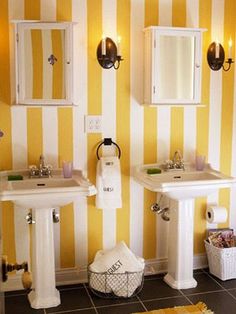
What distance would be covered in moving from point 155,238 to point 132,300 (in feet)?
1.98

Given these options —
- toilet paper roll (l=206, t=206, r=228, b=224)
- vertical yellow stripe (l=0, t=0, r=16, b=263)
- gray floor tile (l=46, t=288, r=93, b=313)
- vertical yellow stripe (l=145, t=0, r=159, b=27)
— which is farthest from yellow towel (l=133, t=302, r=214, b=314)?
vertical yellow stripe (l=145, t=0, r=159, b=27)

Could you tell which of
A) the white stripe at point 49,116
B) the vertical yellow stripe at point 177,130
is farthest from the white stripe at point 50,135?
the vertical yellow stripe at point 177,130

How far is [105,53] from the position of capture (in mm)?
3195

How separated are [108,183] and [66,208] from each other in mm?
369

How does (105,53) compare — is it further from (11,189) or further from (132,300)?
(132,300)

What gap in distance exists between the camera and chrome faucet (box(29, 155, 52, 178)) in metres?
3.16

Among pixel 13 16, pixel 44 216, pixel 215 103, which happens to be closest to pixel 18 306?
pixel 44 216

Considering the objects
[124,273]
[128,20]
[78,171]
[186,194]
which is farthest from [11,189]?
[128,20]

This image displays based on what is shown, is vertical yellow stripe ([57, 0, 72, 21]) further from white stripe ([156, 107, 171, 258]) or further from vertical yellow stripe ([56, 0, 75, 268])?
white stripe ([156, 107, 171, 258])

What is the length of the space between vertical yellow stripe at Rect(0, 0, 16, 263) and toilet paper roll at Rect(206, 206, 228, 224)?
1483 mm

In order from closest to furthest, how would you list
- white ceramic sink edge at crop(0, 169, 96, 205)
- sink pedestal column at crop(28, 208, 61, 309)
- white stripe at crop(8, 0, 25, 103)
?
1. white ceramic sink edge at crop(0, 169, 96, 205)
2. sink pedestal column at crop(28, 208, 61, 309)
3. white stripe at crop(8, 0, 25, 103)

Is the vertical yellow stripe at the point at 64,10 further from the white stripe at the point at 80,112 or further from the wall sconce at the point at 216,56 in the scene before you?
the wall sconce at the point at 216,56

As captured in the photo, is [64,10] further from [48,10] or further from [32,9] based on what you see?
[32,9]

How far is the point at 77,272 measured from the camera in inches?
134
